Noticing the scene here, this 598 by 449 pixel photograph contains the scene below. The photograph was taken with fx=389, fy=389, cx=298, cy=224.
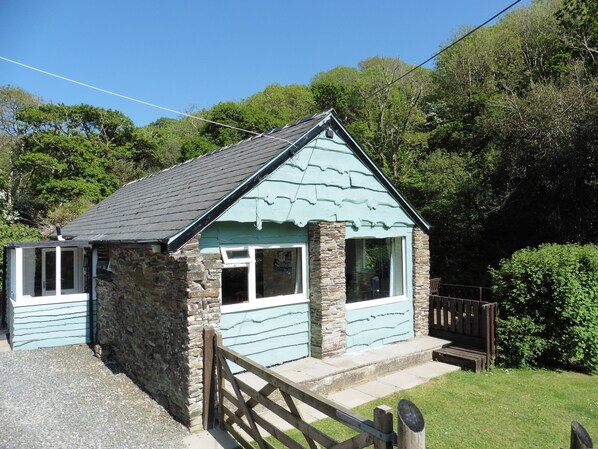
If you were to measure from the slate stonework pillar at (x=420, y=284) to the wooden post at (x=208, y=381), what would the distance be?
614 cm

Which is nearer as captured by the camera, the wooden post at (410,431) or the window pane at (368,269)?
the wooden post at (410,431)

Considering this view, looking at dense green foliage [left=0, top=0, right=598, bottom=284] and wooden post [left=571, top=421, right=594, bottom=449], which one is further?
dense green foliage [left=0, top=0, right=598, bottom=284]

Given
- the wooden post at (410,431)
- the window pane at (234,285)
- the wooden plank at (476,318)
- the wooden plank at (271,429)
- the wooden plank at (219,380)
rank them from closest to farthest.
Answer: the wooden post at (410,431) < the wooden plank at (271,429) < the wooden plank at (219,380) < the window pane at (234,285) < the wooden plank at (476,318)

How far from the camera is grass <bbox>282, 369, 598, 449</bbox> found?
5.47 metres

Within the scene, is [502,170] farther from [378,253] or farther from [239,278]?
[239,278]

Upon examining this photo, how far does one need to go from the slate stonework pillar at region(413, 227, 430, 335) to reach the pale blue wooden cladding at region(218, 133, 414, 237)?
1.79ft

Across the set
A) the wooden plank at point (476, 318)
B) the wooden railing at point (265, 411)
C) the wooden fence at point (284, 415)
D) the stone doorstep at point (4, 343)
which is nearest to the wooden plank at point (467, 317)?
the wooden plank at point (476, 318)

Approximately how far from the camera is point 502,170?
15703mm

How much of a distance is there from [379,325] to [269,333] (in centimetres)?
302

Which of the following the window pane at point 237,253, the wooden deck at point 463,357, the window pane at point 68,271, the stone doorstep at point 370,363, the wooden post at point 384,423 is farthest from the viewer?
the window pane at point 68,271

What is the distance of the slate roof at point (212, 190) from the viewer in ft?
21.2

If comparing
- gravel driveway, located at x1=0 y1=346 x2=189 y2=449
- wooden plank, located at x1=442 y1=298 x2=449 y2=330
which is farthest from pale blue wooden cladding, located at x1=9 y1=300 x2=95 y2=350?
wooden plank, located at x1=442 y1=298 x2=449 y2=330

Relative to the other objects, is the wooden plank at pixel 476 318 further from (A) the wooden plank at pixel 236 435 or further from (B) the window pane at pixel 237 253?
(A) the wooden plank at pixel 236 435

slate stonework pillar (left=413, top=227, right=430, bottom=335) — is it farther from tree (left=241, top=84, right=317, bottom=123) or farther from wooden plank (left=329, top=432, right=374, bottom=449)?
tree (left=241, top=84, right=317, bottom=123)
